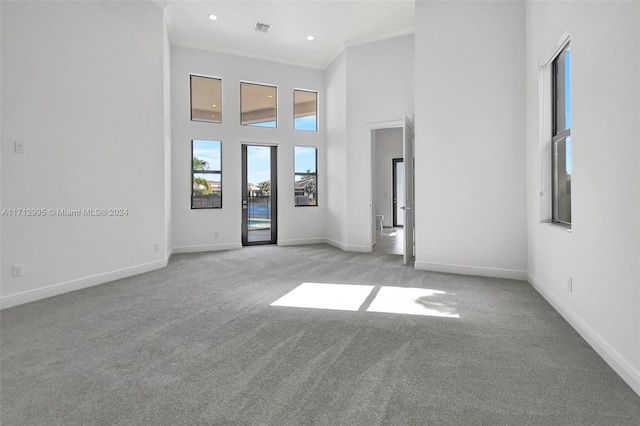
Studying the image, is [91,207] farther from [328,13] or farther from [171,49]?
[328,13]

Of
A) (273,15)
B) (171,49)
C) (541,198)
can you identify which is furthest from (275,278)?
(171,49)

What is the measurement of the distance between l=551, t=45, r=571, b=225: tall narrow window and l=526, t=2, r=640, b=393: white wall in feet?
0.99

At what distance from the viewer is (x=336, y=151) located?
A: 723 cm

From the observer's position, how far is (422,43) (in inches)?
195

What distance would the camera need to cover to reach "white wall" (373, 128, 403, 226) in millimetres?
11258

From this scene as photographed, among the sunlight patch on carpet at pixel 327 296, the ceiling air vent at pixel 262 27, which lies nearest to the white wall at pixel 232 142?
the ceiling air vent at pixel 262 27

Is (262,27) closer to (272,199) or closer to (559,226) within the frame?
(272,199)

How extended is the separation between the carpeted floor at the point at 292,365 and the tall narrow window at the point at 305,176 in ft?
13.4

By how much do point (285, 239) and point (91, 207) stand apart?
3.93 m

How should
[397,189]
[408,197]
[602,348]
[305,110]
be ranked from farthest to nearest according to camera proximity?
[397,189]
[305,110]
[408,197]
[602,348]

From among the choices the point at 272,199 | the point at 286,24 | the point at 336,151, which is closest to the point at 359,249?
the point at 336,151

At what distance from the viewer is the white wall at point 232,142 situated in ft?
21.9

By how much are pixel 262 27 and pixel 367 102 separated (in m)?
2.28

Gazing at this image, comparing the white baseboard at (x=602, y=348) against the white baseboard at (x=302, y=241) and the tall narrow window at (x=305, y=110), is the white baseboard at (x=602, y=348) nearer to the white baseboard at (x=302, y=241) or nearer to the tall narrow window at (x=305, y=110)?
the white baseboard at (x=302, y=241)
